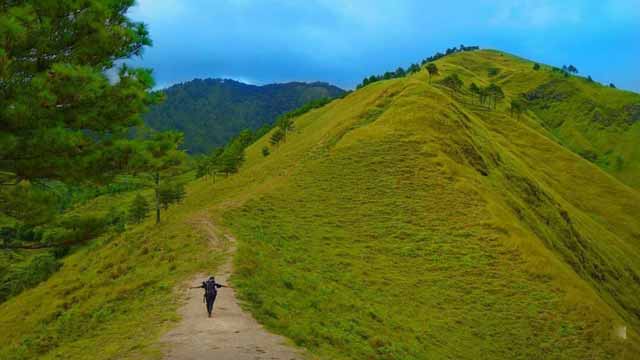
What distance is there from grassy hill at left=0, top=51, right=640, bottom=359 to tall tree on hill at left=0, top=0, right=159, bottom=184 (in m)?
7.31

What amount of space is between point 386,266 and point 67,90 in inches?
1344

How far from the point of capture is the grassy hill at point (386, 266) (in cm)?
2702

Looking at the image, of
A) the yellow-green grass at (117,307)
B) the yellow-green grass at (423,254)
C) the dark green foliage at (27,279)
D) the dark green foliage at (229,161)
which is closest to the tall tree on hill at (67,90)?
the yellow-green grass at (117,307)

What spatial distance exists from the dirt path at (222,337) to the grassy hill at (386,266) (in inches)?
34.6

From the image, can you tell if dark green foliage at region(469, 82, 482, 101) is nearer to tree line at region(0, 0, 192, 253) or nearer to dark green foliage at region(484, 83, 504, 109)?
dark green foliage at region(484, 83, 504, 109)

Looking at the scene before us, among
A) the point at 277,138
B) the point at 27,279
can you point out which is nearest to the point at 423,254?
the point at 27,279

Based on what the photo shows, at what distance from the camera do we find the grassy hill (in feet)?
88.6

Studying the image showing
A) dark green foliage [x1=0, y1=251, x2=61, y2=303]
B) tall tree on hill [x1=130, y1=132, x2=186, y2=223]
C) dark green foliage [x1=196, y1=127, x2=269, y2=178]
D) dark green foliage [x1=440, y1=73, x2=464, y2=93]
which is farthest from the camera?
dark green foliage [x1=440, y1=73, x2=464, y2=93]

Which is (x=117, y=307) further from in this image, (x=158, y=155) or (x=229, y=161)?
(x=229, y=161)

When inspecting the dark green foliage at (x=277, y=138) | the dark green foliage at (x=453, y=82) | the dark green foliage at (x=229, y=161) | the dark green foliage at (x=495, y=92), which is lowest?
the dark green foliage at (x=229, y=161)

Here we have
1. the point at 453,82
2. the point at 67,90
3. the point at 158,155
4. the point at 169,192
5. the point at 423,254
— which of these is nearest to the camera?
the point at 67,90

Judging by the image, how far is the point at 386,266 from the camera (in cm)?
4356

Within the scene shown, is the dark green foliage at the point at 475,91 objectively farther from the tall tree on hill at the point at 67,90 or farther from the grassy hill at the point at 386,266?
the tall tree on hill at the point at 67,90

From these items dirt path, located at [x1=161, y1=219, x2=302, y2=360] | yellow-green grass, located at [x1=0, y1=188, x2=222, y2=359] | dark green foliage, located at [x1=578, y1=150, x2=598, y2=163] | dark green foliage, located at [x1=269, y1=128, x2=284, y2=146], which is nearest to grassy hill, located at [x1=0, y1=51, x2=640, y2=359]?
yellow-green grass, located at [x1=0, y1=188, x2=222, y2=359]
